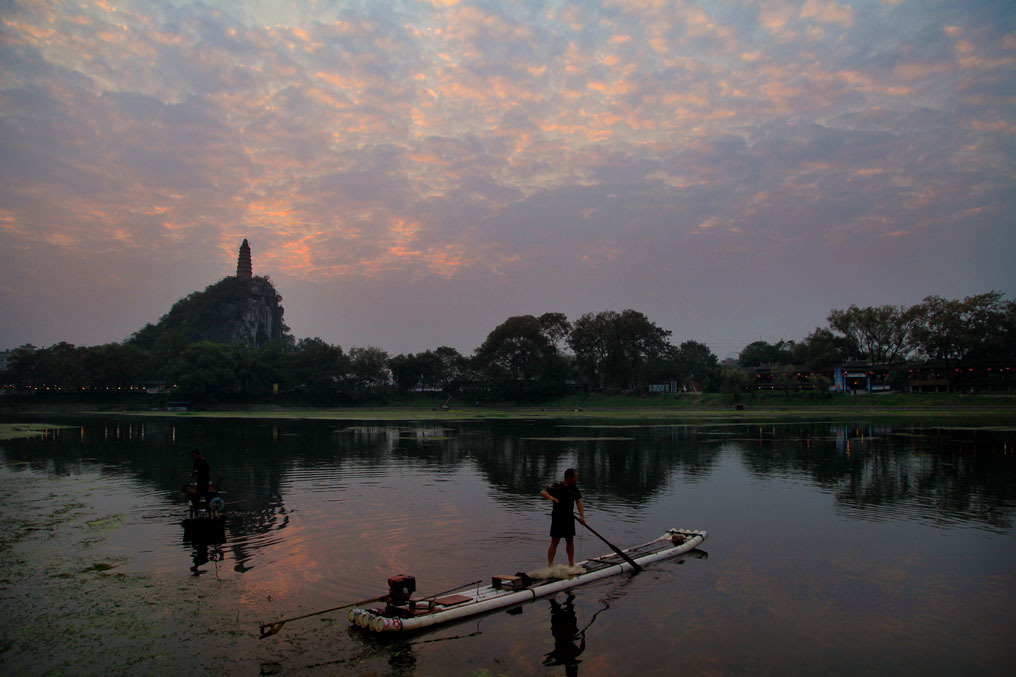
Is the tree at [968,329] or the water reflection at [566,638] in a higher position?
the tree at [968,329]

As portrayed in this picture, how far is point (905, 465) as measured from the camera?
95.3 feet

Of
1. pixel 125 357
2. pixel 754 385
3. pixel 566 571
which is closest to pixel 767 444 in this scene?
pixel 566 571

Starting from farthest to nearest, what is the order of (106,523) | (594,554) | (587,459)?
(587,459), (106,523), (594,554)

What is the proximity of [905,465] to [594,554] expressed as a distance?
71.7ft

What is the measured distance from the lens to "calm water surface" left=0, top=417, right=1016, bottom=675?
899cm

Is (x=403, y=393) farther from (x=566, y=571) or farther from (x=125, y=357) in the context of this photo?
(x=566, y=571)

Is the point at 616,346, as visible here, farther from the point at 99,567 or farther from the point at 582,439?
the point at 99,567

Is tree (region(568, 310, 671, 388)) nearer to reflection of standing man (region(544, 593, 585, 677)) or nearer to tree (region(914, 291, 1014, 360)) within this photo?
tree (region(914, 291, 1014, 360))

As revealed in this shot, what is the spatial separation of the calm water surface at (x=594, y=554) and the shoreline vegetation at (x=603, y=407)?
173 ft

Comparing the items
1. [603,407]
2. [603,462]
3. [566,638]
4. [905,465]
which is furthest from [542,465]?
[603,407]

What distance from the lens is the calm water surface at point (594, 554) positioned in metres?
8.99

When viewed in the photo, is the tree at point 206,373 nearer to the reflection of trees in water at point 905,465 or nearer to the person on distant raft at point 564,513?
the reflection of trees in water at point 905,465

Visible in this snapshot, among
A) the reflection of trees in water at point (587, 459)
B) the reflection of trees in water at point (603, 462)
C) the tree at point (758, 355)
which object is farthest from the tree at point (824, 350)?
the reflection of trees in water at point (603, 462)

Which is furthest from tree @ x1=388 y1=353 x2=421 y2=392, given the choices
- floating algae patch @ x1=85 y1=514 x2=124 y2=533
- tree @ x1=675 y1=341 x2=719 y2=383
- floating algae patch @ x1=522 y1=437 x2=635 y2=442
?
floating algae patch @ x1=85 y1=514 x2=124 y2=533
